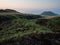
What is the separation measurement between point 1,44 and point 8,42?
1.25m

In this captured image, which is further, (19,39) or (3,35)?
(3,35)

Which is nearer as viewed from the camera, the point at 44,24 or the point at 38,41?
the point at 38,41

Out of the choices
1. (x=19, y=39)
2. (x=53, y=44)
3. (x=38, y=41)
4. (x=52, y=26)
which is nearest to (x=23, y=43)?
(x=19, y=39)

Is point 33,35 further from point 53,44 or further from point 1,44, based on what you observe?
point 1,44

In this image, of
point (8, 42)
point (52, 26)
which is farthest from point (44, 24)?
point (8, 42)

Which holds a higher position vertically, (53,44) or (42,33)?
(42,33)

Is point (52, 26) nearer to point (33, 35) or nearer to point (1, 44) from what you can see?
point (33, 35)

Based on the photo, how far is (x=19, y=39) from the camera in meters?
26.4

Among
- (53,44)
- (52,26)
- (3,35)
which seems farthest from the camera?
(52,26)

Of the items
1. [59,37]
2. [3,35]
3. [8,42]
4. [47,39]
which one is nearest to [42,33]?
[47,39]

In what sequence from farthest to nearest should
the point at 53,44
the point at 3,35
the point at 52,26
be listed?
1. the point at 52,26
2. the point at 3,35
3. the point at 53,44

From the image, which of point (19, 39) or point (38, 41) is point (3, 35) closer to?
point (19, 39)

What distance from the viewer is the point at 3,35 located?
30016mm

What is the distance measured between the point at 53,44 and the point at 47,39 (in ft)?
4.31
